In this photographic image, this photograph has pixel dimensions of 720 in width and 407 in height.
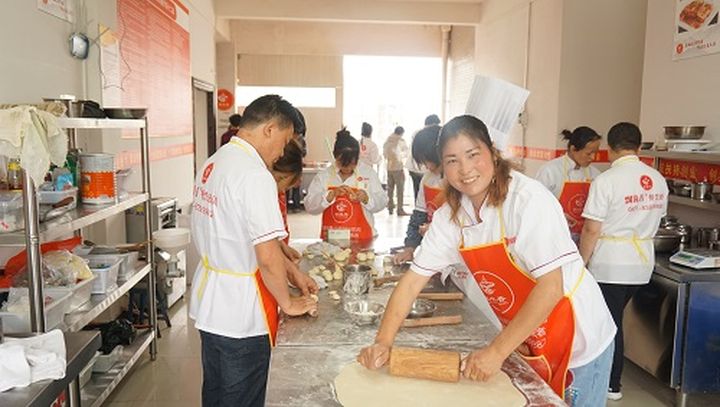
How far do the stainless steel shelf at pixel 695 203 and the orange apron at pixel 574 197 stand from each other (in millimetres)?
629

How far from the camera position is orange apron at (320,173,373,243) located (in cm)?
387

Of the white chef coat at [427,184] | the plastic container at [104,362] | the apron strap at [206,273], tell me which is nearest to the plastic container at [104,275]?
the plastic container at [104,362]

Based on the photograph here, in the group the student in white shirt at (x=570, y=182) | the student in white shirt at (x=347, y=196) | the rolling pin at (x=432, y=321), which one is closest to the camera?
the rolling pin at (x=432, y=321)

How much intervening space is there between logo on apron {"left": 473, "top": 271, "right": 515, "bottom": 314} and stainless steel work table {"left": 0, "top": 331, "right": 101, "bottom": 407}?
1.38 metres

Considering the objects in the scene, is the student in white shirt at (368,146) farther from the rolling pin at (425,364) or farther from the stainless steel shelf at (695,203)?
the rolling pin at (425,364)

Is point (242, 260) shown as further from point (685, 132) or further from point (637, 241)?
point (685, 132)

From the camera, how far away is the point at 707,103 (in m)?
3.74

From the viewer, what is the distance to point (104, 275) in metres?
3.08

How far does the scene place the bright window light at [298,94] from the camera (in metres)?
11.3

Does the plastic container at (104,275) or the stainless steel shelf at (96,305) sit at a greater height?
the plastic container at (104,275)

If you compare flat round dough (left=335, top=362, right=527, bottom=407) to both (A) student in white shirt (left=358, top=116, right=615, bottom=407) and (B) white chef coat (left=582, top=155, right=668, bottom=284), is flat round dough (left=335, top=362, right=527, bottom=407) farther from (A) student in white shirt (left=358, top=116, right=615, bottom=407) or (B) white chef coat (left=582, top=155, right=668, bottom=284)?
(B) white chef coat (left=582, top=155, right=668, bottom=284)

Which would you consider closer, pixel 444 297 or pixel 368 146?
pixel 444 297

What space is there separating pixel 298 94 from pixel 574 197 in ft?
25.8

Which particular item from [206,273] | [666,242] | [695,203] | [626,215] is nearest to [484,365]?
[206,273]
